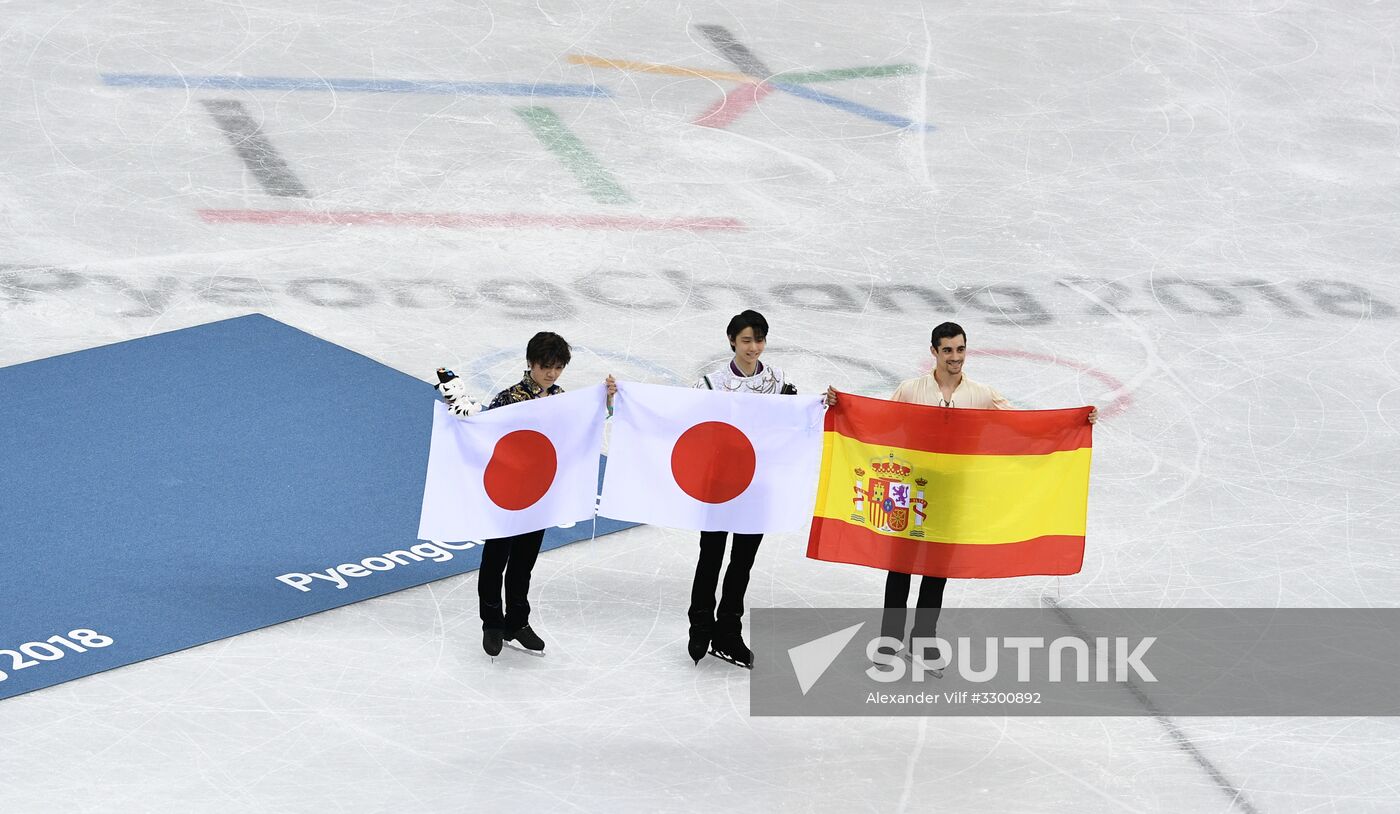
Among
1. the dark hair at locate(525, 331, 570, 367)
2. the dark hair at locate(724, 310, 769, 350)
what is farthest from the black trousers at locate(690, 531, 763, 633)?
the dark hair at locate(525, 331, 570, 367)

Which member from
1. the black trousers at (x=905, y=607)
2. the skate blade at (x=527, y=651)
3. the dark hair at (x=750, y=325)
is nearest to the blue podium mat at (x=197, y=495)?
the skate blade at (x=527, y=651)

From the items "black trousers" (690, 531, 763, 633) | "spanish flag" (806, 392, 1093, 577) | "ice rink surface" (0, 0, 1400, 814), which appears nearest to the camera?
"ice rink surface" (0, 0, 1400, 814)

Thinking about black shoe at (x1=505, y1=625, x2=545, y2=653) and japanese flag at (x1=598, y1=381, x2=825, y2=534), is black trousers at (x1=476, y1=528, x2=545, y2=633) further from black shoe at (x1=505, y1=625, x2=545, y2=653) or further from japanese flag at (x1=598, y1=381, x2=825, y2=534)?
japanese flag at (x1=598, y1=381, x2=825, y2=534)

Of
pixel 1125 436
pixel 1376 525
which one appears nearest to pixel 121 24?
pixel 1125 436

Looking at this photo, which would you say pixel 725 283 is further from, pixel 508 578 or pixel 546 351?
pixel 546 351

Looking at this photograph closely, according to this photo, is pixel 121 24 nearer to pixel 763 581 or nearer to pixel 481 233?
pixel 481 233

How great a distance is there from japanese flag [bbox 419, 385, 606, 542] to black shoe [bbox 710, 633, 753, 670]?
A: 890 millimetres

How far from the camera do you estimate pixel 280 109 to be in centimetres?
1480

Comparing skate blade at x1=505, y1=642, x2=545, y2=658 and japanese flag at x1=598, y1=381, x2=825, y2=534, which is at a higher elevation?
japanese flag at x1=598, y1=381, x2=825, y2=534

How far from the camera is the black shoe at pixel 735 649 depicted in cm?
747

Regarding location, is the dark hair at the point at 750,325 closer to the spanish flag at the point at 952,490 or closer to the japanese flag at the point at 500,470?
the spanish flag at the point at 952,490

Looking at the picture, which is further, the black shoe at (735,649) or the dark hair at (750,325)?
the black shoe at (735,649)

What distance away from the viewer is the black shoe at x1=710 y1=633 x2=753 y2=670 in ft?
24.5

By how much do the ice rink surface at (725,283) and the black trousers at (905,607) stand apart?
49 cm
